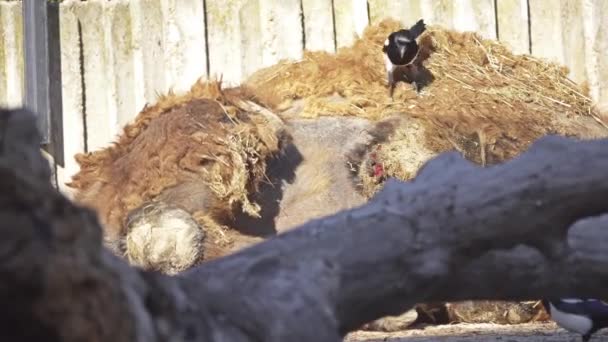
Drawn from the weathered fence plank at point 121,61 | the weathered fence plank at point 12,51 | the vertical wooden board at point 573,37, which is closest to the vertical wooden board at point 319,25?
the weathered fence plank at point 121,61

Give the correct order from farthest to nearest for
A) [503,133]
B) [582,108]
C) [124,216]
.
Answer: [582,108]
[503,133]
[124,216]

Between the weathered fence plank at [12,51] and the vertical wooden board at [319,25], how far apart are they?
198 cm

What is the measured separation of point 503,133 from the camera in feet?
19.1

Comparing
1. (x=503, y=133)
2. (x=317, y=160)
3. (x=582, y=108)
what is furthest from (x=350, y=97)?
(x=582, y=108)

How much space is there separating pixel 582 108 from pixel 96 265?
17.3 ft

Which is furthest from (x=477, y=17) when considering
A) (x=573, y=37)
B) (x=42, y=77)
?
(x=42, y=77)

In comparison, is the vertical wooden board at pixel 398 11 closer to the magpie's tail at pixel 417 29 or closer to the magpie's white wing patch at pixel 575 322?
the magpie's tail at pixel 417 29

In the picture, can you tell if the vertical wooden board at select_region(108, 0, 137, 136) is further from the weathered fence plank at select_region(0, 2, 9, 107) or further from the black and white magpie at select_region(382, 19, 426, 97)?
the black and white magpie at select_region(382, 19, 426, 97)

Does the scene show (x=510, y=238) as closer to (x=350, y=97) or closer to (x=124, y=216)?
(x=124, y=216)

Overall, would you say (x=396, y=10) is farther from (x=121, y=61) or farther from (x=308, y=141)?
(x=121, y=61)

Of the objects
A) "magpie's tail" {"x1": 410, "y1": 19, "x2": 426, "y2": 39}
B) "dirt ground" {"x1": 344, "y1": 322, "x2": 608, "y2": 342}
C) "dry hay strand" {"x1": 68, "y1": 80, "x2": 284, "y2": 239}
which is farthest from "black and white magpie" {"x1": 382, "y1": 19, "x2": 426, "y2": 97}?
"dirt ground" {"x1": 344, "y1": 322, "x2": 608, "y2": 342}

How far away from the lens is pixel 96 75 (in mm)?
7684

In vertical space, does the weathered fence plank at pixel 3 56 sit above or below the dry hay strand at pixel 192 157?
above

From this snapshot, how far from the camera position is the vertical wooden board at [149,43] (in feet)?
24.7
